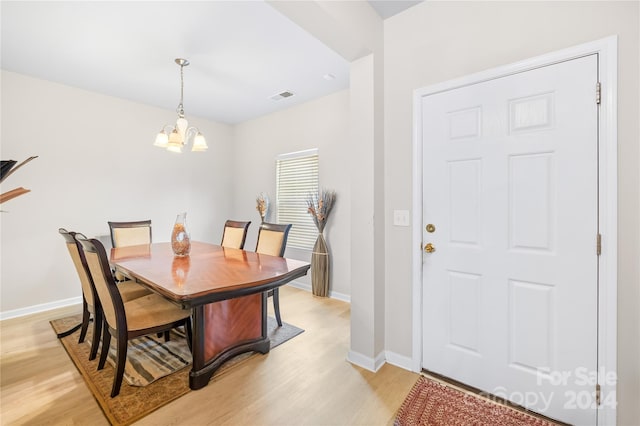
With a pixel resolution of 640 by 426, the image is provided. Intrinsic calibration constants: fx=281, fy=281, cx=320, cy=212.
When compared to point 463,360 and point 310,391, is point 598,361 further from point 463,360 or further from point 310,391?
point 310,391

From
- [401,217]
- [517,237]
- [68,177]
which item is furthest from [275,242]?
[68,177]

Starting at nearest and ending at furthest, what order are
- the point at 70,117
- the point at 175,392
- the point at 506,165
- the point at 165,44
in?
the point at 506,165 < the point at 175,392 < the point at 165,44 < the point at 70,117

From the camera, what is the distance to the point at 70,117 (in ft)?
11.9

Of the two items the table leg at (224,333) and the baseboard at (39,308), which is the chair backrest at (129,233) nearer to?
the baseboard at (39,308)

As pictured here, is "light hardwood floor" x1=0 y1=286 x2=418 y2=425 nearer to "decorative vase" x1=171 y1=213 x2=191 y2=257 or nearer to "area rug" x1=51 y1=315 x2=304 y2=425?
"area rug" x1=51 y1=315 x2=304 y2=425

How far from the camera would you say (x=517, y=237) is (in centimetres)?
173

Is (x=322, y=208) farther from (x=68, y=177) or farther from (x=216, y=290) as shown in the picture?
(x=68, y=177)

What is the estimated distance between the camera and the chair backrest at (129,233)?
136 inches

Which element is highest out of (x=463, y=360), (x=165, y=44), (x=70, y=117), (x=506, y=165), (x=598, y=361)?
(x=165, y=44)

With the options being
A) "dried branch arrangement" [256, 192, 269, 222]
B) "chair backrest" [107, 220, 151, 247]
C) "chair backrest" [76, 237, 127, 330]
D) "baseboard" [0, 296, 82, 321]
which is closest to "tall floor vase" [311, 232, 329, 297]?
"dried branch arrangement" [256, 192, 269, 222]

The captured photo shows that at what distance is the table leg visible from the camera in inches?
77.7

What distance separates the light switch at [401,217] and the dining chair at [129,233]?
322 centimetres

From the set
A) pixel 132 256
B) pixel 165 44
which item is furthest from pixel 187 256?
pixel 165 44

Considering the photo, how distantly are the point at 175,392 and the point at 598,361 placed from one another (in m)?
2.53
